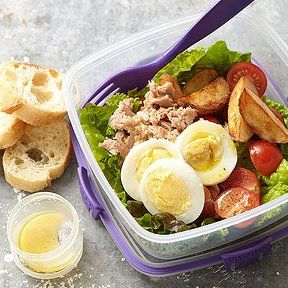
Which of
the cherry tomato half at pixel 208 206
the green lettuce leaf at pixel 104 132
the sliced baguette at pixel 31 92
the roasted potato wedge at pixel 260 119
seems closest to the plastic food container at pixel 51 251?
the green lettuce leaf at pixel 104 132

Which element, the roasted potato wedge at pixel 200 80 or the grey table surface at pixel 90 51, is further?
the roasted potato wedge at pixel 200 80

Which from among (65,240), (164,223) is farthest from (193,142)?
(65,240)

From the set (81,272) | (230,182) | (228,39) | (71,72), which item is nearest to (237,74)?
(228,39)

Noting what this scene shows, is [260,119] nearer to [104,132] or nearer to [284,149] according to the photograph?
[284,149]

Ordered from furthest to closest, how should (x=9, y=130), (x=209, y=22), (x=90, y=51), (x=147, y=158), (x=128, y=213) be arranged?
(x=90, y=51)
(x=9, y=130)
(x=209, y=22)
(x=147, y=158)
(x=128, y=213)

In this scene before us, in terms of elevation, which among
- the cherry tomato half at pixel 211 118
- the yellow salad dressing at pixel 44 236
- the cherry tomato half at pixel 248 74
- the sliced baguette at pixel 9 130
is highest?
the cherry tomato half at pixel 248 74

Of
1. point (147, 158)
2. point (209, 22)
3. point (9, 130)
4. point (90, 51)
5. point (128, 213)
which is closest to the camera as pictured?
point (128, 213)

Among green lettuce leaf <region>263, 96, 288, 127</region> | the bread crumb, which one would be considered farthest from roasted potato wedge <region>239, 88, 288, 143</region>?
the bread crumb

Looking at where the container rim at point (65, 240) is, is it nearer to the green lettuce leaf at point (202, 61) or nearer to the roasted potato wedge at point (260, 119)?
the green lettuce leaf at point (202, 61)
